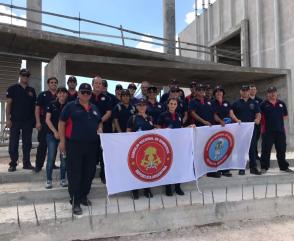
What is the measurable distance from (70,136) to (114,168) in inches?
36.2

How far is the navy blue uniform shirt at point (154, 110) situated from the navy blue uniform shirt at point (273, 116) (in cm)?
235

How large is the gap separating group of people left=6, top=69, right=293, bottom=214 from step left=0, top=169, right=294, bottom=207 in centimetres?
15

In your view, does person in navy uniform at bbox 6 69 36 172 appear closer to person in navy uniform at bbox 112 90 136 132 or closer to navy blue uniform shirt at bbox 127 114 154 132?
person in navy uniform at bbox 112 90 136 132

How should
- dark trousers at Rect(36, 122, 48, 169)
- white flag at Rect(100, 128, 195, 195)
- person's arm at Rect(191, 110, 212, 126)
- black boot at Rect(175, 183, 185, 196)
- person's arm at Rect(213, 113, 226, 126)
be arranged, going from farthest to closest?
person's arm at Rect(213, 113, 226, 126) < person's arm at Rect(191, 110, 212, 126) < dark trousers at Rect(36, 122, 48, 169) < black boot at Rect(175, 183, 185, 196) < white flag at Rect(100, 128, 195, 195)

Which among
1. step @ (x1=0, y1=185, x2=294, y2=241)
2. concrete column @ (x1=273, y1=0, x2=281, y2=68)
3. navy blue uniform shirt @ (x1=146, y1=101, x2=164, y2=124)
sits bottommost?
step @ (x1=0, y1=185, x2=294, y2=241)

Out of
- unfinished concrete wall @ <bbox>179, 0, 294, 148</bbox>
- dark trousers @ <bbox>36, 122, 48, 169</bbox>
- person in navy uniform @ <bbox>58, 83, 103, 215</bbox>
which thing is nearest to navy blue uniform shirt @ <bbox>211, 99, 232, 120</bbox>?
person in navy uniform @ <bbox>58, 83, 103, 215</bbox>

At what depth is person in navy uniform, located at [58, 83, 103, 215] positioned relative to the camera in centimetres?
471

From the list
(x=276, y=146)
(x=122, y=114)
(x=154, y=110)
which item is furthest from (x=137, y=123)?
(x=276, y=146)

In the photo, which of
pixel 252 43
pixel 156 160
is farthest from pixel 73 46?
pixel 252 43

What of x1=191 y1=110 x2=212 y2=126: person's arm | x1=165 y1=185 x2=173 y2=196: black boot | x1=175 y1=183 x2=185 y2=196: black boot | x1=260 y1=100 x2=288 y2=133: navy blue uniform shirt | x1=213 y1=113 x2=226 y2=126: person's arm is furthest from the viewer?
x1=260 y1=100 x2=288 y2=133: navy blue uniform shirt

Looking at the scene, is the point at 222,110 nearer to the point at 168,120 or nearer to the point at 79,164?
the point at 168,120

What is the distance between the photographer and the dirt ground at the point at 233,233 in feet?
14.9

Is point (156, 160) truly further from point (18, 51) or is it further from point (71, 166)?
point (18, 51)

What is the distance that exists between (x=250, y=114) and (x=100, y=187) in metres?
3.21
